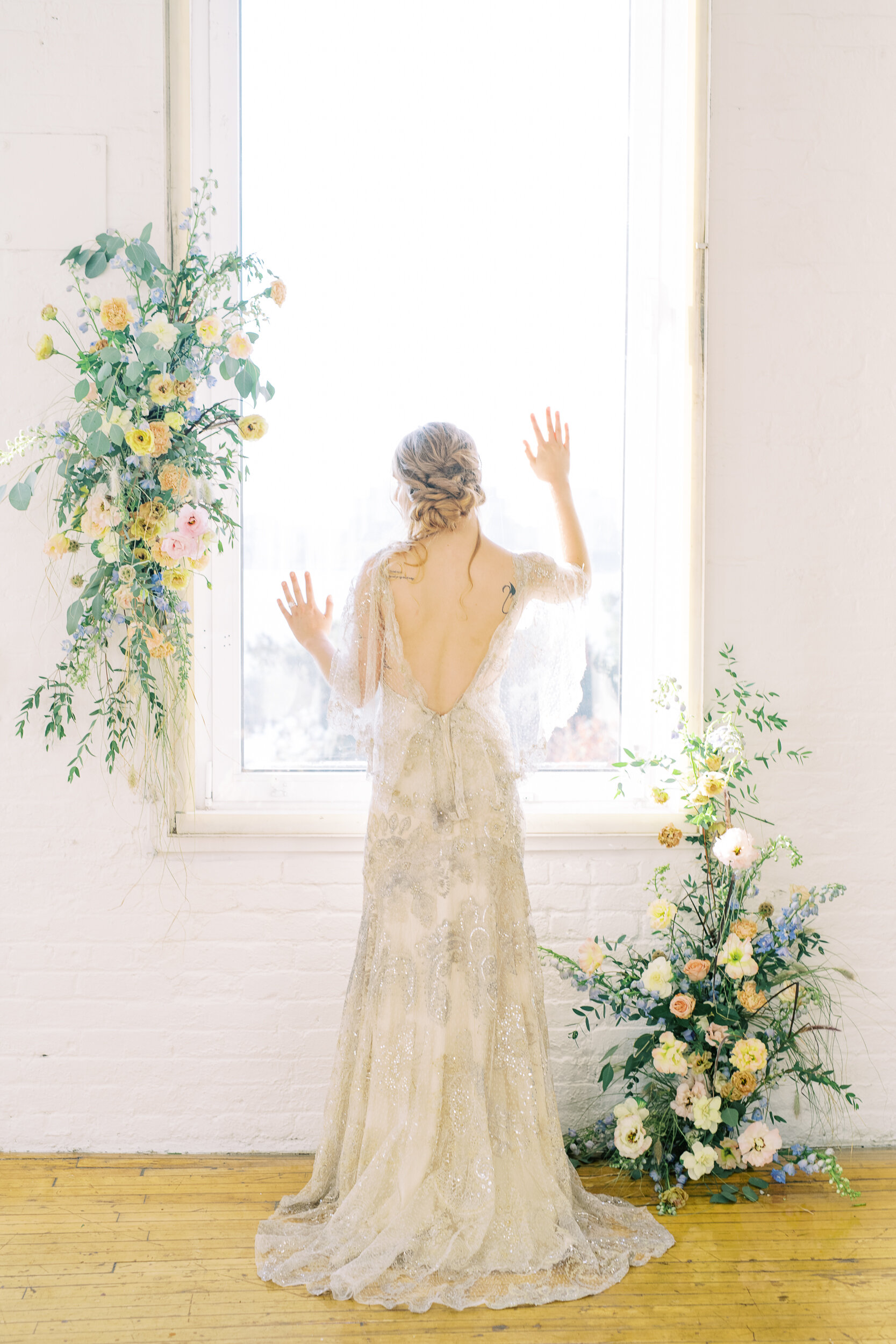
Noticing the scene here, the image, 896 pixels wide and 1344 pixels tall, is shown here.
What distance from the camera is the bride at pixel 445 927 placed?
6.27ft

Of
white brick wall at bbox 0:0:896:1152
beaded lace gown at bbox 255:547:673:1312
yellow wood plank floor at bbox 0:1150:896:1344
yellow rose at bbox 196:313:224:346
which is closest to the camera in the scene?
yellow wood plank floor at bbox 0:1150:896:1344

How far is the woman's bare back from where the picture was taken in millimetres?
2035

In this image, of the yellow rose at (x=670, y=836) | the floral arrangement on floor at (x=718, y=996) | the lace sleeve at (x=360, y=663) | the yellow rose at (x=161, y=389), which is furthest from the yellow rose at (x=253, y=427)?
A: the yellow rose at (x=670, y=836)

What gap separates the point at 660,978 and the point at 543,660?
798mm

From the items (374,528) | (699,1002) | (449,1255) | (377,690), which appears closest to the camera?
(449,1255)

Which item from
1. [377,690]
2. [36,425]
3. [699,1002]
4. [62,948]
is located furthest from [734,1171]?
[36,425]

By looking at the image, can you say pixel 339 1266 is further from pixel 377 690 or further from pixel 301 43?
pixel 301 43

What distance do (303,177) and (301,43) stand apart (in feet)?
1.13

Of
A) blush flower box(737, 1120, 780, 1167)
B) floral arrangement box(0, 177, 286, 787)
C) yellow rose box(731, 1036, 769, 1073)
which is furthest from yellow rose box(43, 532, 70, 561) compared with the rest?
blush flower box(737, 1120, 780, 1167)

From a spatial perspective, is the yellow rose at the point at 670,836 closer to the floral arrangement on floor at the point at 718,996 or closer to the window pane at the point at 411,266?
the floral arrangement on floor at the point at 718,996

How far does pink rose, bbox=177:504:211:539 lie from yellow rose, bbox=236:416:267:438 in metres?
0.21

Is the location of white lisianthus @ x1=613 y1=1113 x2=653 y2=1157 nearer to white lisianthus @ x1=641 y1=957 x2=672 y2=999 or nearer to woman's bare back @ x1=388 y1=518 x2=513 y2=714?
white lisianthus @ x1=641 y1=957 x2=672 y2=999

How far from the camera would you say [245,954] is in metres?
2.40

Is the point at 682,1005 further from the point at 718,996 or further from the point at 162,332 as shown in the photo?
the point at 162,332
